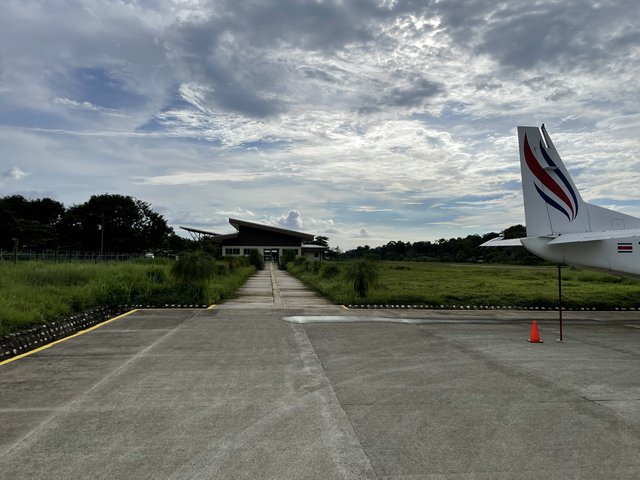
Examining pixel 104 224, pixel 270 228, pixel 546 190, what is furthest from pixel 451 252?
pixel 546 190

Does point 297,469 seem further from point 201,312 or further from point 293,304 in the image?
point 293,304

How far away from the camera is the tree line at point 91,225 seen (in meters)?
70.4

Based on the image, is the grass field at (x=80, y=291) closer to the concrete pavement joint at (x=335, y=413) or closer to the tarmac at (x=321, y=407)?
the tarmac at (x=321, y=407)

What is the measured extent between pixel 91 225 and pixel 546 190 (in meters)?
71.2

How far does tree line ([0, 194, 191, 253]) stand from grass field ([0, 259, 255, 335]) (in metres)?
54.5

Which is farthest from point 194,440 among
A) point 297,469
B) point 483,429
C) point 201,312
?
point 201,312

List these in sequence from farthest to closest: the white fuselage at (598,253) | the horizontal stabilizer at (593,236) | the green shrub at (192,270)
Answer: the green shrub at (192,270)
the white fuselage at (598,253)
the horizontal stabilizer at (593,236)

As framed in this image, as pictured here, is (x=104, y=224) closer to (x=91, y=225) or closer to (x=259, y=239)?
(x=91, y=225)

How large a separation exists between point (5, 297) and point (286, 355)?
8096 mm

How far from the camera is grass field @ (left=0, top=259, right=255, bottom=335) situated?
1217 centimetres

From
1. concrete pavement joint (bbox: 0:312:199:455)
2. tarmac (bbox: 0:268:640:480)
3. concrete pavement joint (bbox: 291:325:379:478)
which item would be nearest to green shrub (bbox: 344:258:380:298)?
tarmac (bbox: 0:268:640:480)

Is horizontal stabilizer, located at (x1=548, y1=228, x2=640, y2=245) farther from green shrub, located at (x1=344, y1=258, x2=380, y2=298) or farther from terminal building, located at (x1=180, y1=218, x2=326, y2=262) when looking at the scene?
terminal building, located at (x1=180, y1=218, x2=326, y2=262)

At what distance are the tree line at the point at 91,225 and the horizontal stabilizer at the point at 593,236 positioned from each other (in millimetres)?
66058

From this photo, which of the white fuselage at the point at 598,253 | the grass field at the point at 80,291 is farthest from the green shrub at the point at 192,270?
the white fuselage at the point at 598,253
